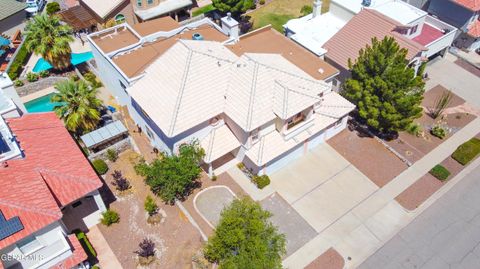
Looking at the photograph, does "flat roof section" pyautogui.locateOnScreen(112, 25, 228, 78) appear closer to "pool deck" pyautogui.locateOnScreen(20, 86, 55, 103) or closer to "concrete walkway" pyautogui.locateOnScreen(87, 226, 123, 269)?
"pool deck" pyautogui.locateOnScreen(20, 86, 55, 103)

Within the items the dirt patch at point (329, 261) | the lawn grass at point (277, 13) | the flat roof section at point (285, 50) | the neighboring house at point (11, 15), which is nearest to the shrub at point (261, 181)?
the dirt patch at point (329, 261)

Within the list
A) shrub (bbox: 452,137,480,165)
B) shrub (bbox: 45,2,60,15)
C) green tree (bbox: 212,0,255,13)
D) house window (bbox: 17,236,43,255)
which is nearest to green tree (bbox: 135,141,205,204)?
house window (bbox: 17,236,43,255)

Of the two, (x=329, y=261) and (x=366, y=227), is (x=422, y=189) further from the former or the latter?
(x=329, y=261)

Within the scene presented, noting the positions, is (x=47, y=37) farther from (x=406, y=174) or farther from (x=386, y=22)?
(x=406, y=174)

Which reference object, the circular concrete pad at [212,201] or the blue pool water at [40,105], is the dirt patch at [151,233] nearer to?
the circular concrete pad at [212,201]

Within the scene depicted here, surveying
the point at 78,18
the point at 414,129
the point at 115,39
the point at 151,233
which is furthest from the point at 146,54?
the point at 414,129
